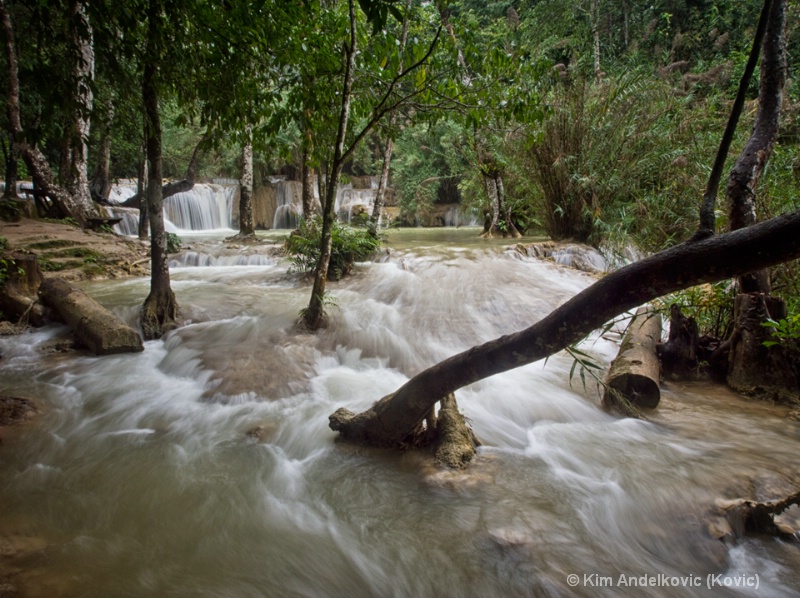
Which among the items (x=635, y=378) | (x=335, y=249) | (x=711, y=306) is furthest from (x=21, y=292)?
(x=711, y=306)

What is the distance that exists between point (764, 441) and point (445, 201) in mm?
18792

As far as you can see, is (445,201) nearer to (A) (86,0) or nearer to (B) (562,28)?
(B) (562,28)

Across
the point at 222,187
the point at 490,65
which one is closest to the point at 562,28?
the point at 222,187

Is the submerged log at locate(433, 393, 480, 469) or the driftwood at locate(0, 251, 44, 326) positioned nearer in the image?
the submerged log at locate(433, 393, 480, 469)

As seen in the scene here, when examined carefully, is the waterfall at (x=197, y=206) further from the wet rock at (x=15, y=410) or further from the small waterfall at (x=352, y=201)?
the wet rock at (x=15, y=410)

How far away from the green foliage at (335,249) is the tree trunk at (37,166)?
6116 millimetres

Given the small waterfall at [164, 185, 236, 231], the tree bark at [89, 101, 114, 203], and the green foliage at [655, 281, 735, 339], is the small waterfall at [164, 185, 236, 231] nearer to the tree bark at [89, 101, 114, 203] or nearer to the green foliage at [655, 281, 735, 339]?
the tree bark at [89, 101, 114, 203]

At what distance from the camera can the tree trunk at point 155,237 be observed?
439 centimetres

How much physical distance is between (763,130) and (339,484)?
168 inches

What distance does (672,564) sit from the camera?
207 cm

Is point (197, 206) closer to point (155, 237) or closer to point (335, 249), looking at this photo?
point (335, 249)

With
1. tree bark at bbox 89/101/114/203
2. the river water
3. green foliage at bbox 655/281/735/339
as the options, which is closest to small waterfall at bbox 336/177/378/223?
tree bark at bbox 89/101/114/203

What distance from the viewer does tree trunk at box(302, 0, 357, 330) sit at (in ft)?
13.5

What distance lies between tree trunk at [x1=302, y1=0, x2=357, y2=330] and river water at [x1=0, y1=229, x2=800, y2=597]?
17.4 inches
